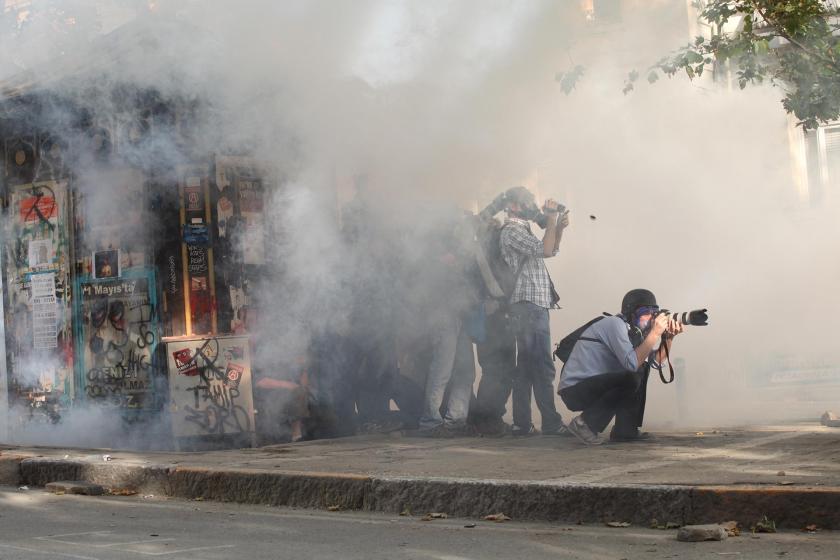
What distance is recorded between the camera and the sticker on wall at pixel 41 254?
360 inches

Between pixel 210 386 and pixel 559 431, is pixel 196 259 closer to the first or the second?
pixel 210 386

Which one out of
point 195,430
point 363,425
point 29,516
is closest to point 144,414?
point 195,430

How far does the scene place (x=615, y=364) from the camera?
731 cm

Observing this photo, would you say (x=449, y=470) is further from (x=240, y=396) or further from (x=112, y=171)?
(x=112, y=171)

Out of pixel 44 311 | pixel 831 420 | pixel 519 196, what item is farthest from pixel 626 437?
pixel 44 311

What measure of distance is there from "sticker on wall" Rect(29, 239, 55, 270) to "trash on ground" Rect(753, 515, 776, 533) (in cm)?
590

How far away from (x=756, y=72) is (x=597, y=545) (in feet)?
13.0

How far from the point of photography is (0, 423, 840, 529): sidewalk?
521 cm

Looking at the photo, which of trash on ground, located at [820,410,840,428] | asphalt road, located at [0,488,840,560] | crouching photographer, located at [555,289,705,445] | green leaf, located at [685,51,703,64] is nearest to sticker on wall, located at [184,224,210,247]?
asphalt road, located at [0,488,840,560]

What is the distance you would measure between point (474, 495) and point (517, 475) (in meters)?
0.34

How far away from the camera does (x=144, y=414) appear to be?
8406 mm

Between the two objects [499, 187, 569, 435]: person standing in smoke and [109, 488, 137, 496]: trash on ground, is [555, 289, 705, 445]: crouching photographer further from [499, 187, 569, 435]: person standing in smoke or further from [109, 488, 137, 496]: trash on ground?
[109, 488, 137, 496]: trash on ground

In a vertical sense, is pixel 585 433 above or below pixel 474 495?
above

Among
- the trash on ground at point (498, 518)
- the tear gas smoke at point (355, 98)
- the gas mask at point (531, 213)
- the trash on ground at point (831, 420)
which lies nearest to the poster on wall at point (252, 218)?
the tear gas smoke at point (355, 98)
